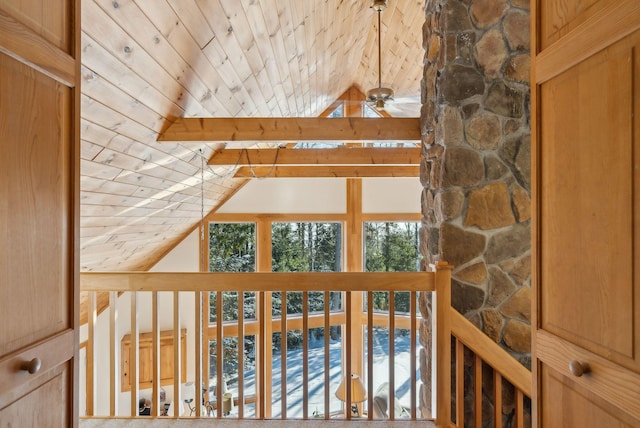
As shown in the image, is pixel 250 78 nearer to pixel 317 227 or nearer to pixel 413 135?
pixel 413 135

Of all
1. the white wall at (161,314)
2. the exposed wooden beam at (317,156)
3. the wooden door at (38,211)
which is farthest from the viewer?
the white wall at (161,314)

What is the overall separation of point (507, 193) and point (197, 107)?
2272 millimetres

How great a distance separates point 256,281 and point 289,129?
1.37m

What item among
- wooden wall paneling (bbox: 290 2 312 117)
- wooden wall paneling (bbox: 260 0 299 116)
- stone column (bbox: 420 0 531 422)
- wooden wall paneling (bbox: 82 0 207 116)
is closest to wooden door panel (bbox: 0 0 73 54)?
wooden wall paneling (bbox: 82 0 207 116)

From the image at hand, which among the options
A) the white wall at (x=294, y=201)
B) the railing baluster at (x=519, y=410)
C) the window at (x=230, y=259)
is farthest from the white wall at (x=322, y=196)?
the railing baluster at (x=519, y=410)

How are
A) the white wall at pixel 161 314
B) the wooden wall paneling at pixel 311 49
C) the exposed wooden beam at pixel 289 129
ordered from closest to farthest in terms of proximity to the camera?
the exposed wooden beam at pixel 289 129
the wooden wall paneling at pixel 311 49
the white wall at pixel 161 314

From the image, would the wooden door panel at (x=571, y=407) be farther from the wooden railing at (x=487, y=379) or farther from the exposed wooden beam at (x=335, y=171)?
the exposed wooden beam at (x=335, y=171)

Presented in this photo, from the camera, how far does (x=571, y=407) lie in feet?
3.29

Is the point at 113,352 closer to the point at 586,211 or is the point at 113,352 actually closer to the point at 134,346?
the point at 134,346

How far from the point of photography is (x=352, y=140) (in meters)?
3.21

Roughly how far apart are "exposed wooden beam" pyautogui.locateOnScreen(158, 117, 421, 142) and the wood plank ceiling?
0.40ft

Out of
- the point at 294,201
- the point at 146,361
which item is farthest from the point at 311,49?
the point at 146,361

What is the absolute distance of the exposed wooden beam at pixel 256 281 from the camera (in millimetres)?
2215

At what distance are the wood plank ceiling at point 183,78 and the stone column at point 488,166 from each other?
129cm
